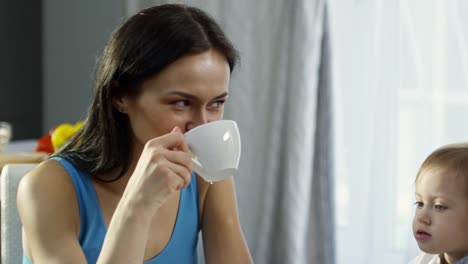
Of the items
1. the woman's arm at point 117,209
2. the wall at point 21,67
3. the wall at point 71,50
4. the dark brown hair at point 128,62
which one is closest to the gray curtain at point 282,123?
the wall at point 71,50

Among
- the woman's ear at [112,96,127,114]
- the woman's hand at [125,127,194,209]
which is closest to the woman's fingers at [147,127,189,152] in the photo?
the woman's hand at [125,127,194,209]

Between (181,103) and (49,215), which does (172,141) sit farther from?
(49,215)

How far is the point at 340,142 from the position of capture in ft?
11.8

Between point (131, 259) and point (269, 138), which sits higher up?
point (131, 259)

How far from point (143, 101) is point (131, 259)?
27cm

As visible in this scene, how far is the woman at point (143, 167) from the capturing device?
141 centimetres

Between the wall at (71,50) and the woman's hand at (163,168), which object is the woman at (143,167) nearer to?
the woman's hand at (163,168)

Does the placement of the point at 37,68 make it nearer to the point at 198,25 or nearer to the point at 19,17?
the point at 19,17

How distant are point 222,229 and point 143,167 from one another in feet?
1.26

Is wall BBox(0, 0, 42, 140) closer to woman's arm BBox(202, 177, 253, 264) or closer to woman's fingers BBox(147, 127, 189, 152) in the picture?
woman's arm BBox(202, 177, 253, 264)

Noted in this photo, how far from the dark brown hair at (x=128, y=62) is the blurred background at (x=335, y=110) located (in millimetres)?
1826

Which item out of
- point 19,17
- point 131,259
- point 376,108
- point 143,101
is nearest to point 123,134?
point 143,101

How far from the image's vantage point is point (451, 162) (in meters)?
1.61

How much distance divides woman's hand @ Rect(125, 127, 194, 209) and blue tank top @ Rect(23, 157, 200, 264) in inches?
10.2
